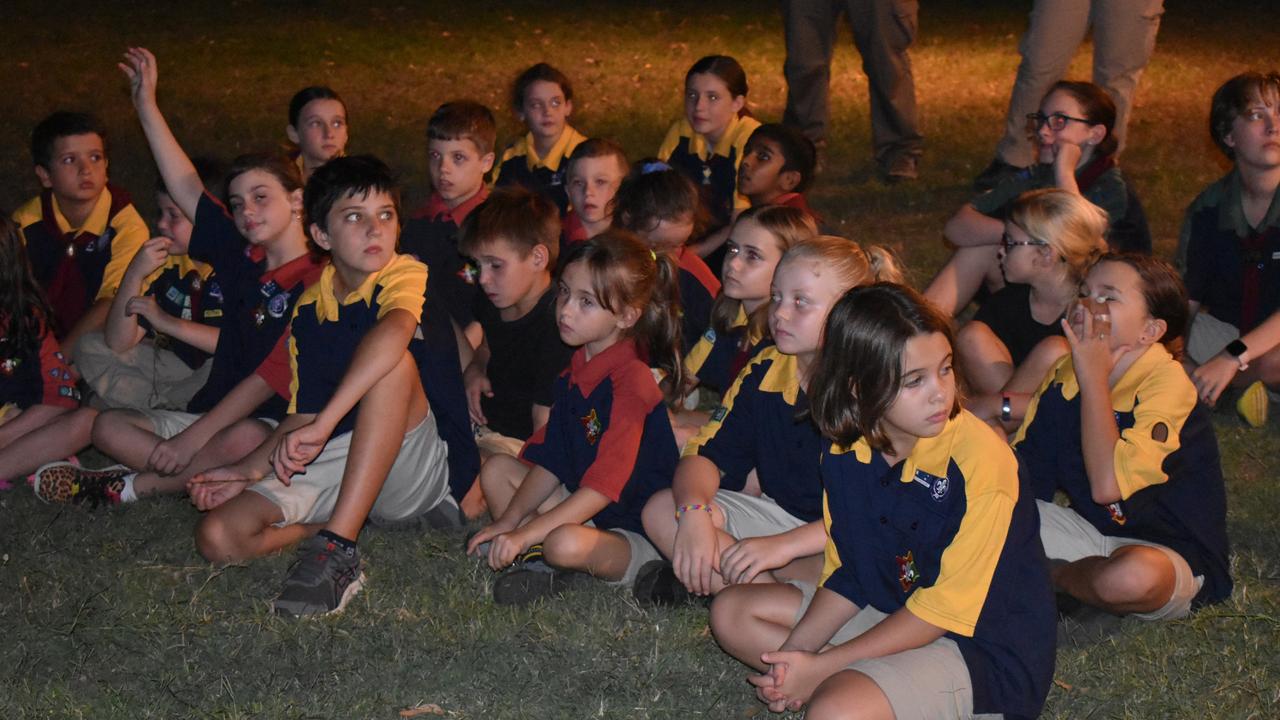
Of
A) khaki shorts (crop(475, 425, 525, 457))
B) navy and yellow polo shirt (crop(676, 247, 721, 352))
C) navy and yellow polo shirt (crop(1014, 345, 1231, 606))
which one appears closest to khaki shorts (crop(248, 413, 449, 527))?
khaki shorts (crop(475, 425, 525, 457))

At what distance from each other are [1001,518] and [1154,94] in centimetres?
791

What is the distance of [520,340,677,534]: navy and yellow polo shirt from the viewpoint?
3.71m

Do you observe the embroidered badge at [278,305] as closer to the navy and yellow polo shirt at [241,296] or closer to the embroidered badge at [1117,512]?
the navy and yellow polo shirt at [241,296]

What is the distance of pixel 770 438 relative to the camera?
3650 mm

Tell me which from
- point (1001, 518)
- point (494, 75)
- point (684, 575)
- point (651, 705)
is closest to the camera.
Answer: point (1001, 518)

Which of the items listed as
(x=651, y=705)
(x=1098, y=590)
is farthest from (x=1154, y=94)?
(x=651, y=705)

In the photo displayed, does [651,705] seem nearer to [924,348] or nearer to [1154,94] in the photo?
[924,348]

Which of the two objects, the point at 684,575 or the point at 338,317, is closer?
the point at 684,575

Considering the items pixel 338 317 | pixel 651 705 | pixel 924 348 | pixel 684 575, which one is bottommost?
pixel 651 705

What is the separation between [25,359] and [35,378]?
73 mm

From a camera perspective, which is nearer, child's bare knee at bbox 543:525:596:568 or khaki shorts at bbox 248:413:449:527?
child's bare knee at bbox 543:525:596:568

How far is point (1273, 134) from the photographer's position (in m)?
4.78

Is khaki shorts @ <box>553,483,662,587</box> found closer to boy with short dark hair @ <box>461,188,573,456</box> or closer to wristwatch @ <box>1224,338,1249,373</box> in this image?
boy with short dark hair @ <box>461,188,573,456</box>

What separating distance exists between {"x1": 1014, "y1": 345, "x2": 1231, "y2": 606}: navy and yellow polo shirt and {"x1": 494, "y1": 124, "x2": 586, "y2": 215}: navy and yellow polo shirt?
299 cm
